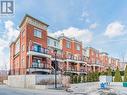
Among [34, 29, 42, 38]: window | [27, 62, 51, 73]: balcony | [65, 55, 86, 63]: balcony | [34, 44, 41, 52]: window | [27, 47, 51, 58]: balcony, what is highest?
[34, 29, 42, 38]: window

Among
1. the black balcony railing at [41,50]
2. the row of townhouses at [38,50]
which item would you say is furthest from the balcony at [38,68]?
the black balcony railing at [41,50]

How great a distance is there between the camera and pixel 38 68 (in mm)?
39125

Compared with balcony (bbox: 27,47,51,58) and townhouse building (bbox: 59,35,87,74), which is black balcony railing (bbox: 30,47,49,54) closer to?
balcony (bbox: 27,47,51,58)

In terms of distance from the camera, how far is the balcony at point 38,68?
3773 cm

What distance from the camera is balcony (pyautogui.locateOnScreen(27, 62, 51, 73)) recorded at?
3773 cm

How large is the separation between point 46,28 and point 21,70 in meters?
10.6

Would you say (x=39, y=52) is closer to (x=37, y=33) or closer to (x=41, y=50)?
(x=41, y=50)

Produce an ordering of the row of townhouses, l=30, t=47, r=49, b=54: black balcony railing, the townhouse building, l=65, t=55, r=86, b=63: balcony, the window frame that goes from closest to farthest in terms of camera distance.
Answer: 1. the row of townhouses
2. l=30, t=47, r=49, b=54: black balcony railing
3. the window frame
4. the townhouse building
5. l=65, t=55, r=86, b=63: balcony

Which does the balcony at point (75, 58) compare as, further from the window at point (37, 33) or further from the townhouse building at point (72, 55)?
the window at point (37, 33)

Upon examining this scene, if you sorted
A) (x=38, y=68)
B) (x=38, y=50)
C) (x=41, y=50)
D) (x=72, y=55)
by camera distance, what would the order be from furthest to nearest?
(x=72, y=55) → (x=41, y=50) → (x=38, y=50) → (x=38, y=68)

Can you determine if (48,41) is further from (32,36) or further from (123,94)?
(123,94)

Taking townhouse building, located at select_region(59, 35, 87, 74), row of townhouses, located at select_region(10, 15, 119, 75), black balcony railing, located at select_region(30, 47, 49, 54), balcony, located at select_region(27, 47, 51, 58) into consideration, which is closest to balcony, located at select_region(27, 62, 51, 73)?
row of townhouses, located at select_region(10, 15, 119, 75)

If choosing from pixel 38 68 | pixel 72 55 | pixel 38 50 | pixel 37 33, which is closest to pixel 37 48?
pixel 38 50

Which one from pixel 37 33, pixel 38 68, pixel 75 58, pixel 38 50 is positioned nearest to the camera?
pixel 38 68
